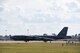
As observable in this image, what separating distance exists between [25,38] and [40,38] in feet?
25.4

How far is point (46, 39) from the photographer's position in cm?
13838

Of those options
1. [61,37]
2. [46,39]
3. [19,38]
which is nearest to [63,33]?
[61,37]

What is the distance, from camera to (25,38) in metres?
139

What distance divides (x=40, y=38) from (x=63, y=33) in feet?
39.1

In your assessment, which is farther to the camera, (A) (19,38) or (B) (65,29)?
(B) (65,29)

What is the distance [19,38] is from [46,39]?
40.5 feet

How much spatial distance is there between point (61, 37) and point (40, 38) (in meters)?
9.86

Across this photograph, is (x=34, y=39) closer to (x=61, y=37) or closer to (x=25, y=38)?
(x=25, y=38)

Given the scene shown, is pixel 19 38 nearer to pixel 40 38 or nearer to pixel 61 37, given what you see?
pixel 40 38

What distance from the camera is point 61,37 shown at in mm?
144750

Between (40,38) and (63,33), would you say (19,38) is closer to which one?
(40,38)

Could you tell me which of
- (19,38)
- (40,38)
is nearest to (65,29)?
(40,38)

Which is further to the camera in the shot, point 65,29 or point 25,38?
point 65,29

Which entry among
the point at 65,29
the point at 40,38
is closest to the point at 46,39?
the point at 40,38
